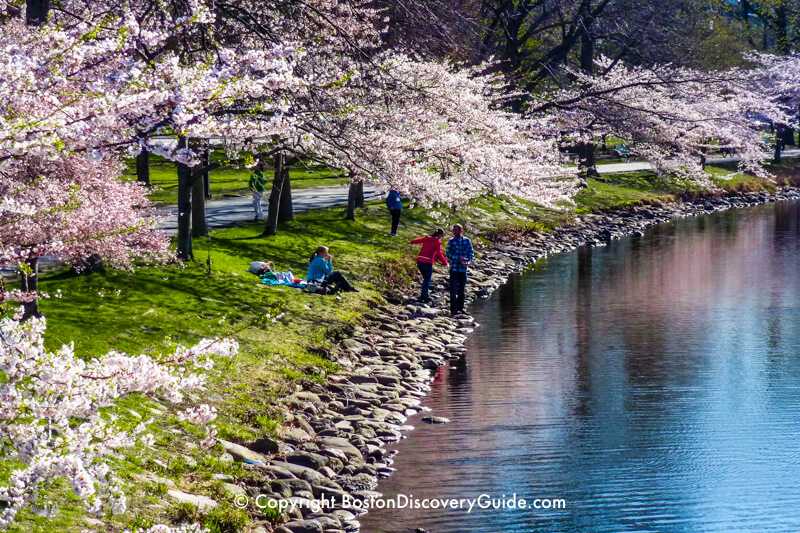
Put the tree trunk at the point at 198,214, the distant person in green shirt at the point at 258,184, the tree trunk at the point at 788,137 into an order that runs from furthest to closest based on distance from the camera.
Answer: the tree trunk at the point at 788,137
the distant person in green shirt at the point at 258,184
the tree trunk at the point at 198,214

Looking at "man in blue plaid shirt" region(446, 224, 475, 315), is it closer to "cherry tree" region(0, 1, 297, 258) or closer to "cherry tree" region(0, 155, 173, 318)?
"cherry tree" region(0, 155, 173, 318)

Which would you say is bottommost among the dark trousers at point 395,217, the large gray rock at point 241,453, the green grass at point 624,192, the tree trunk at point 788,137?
the large gray rock at point 241,453

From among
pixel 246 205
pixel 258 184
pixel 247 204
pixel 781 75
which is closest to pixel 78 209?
pixel 258 184

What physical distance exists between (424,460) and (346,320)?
7.23 metres

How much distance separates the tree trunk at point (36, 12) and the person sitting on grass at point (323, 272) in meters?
10.0

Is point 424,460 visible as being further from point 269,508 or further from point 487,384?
point 487,384

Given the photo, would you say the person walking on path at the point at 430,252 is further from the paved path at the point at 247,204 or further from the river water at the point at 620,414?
the paved path at the point at 247,204

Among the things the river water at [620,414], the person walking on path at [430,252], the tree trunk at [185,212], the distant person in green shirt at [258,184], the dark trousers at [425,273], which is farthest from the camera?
the distant person in green shirt at [258,184]

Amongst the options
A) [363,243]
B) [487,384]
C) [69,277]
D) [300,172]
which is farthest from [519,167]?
[300,172]

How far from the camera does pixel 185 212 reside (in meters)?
20.7

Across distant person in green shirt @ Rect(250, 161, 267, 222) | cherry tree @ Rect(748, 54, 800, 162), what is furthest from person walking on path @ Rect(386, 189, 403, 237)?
cherry tree @ Rect(748, 54, 800, 162)

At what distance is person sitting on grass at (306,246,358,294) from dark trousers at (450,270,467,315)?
2849mm

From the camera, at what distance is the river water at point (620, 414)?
11453 mm

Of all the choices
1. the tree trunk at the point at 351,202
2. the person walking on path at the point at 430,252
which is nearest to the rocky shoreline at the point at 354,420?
the person walking on path at the point at 430,252
